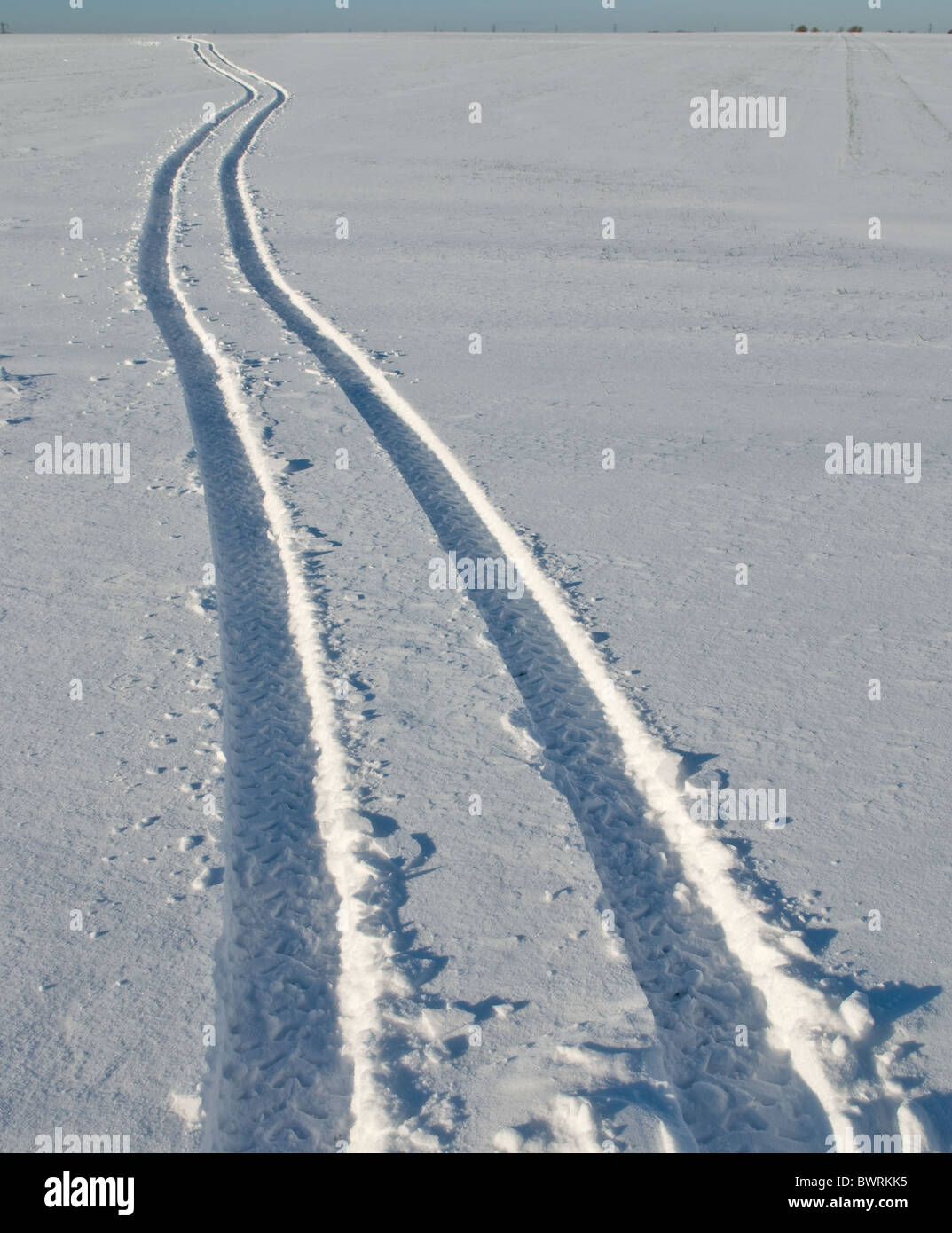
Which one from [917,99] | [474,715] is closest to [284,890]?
[474,715]

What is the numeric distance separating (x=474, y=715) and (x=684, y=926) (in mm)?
1080

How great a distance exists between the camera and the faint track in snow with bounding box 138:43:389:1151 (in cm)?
227

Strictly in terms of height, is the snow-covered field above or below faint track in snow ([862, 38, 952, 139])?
below

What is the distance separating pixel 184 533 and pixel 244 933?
2.44 meters

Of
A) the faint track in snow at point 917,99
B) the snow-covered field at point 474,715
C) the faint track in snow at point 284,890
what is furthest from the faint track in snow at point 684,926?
the faint track in snow at point 917,99

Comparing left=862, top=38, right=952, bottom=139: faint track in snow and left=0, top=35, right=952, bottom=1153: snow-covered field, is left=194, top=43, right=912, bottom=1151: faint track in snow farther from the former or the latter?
left=862, top=38, right=952, bottom=139: faint track in snow

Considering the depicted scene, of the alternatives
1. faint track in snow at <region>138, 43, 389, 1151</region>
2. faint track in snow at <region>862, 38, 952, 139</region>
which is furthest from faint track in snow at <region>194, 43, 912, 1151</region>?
faint track in snow at <region>862, 38, 952, 139</region>

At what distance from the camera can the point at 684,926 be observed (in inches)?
107

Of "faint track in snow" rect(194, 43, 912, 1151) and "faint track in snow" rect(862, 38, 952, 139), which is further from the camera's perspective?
"faint track in snow" rect(862, 38, 952, 139)

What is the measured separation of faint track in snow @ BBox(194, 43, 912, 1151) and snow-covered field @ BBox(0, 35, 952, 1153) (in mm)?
12

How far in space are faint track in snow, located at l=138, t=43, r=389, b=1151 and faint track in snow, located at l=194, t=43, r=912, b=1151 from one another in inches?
26.6

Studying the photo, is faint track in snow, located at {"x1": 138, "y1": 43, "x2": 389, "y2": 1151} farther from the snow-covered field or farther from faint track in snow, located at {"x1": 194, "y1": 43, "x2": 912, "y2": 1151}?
faint track in snow, located at {"x1": 194, "y1": 43, "x2": 912, "y2": 1151}

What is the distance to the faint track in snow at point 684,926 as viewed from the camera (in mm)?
2273

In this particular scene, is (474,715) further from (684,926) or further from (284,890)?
(684,926)
